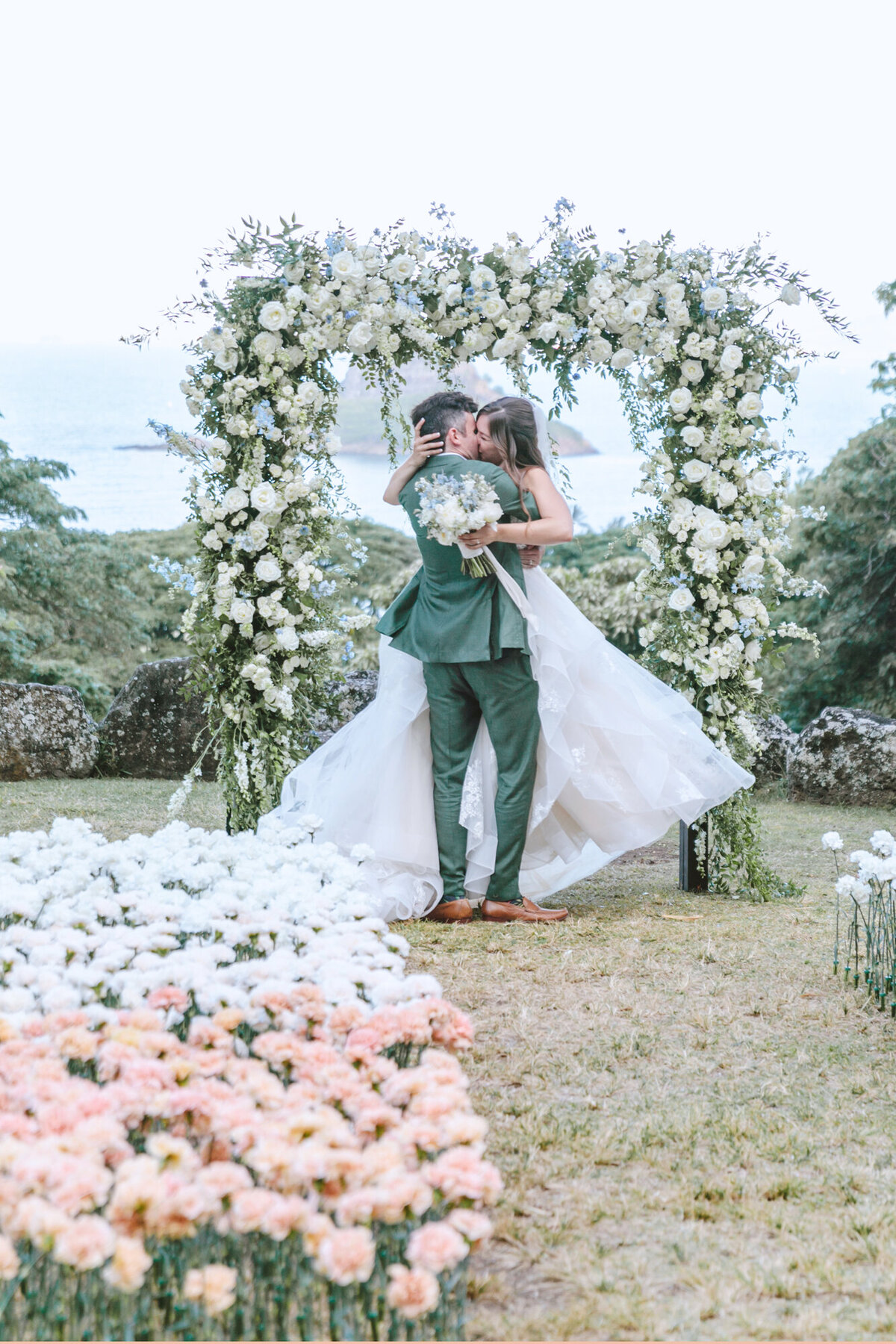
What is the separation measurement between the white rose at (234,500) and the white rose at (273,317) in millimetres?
704

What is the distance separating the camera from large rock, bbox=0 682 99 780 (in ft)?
30.6

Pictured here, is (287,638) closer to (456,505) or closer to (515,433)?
(456,505)

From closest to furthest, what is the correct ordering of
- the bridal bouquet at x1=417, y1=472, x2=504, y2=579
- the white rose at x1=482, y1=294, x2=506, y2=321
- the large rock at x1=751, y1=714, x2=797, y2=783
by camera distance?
the bridal bouquet at x1=417, y1=472, x2=504, y2=579
the white rose at x1=482, y1=294, x2=506, y2=321
the large rock at x1=751, y1=714, x2=797, y2=783

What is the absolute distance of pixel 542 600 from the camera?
5.06 m

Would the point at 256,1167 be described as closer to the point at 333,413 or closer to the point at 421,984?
the point at 421,984

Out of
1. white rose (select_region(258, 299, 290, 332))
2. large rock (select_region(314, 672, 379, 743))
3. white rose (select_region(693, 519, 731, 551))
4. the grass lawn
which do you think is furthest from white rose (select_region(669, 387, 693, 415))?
large rock (select_region(314, 672, 379, 743))

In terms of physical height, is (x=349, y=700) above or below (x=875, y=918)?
above

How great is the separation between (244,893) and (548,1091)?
939 mm

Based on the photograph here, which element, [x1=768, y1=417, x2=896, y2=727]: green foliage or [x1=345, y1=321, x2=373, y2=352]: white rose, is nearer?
[x1=345, y1=321, x2=373, y2=352]: white rose

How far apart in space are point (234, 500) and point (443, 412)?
3.22 ft

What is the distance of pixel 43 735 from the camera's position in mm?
9469

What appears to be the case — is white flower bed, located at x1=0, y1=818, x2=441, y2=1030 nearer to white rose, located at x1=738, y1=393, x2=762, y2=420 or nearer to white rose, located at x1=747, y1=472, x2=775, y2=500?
white rose, located at x1=747, y1=472, x2=775, y2=500

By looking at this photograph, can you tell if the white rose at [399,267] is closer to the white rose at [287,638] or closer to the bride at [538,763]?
the bride at [538,763]

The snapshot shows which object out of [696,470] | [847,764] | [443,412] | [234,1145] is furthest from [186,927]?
[847,764]
